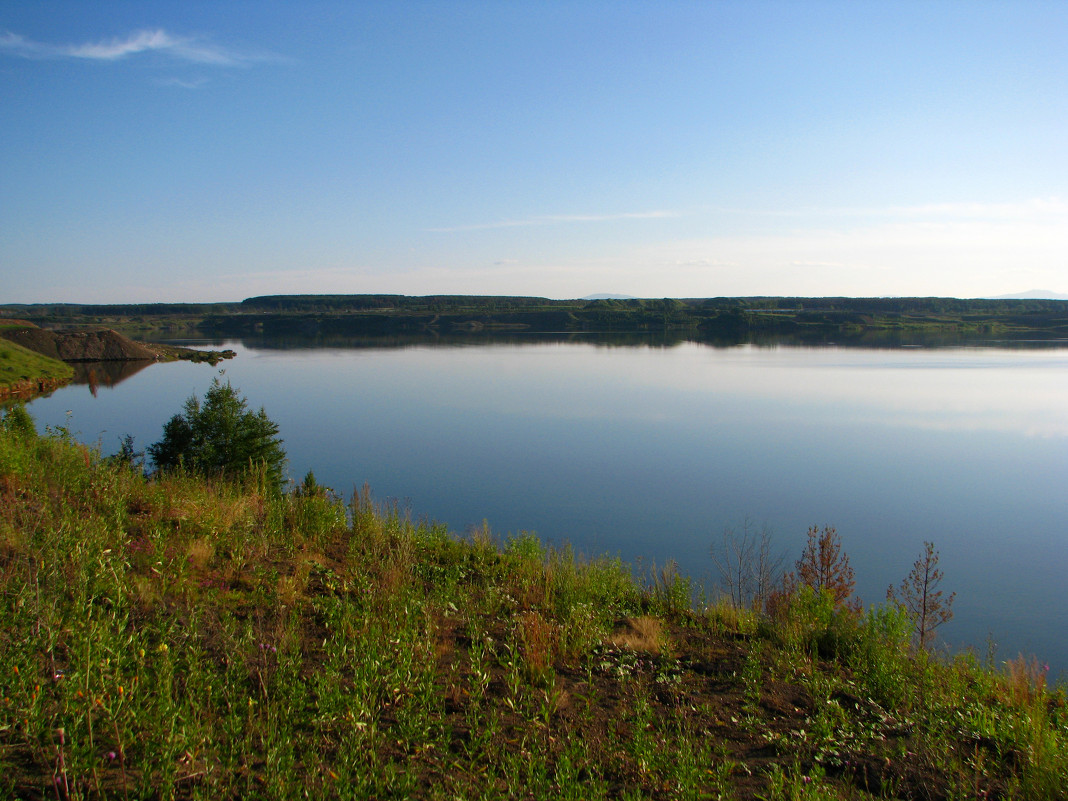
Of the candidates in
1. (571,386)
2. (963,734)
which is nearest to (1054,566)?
(963,734)

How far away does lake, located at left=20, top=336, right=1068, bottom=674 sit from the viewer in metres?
10.9

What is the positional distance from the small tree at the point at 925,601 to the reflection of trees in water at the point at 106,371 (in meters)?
33.6

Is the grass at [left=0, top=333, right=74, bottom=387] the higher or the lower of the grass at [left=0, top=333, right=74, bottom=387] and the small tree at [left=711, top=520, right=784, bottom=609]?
the higher

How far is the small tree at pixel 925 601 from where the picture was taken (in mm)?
7219

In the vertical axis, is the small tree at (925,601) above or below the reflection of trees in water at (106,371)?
below

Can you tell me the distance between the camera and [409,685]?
3650 millimetres

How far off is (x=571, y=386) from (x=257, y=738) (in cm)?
2959

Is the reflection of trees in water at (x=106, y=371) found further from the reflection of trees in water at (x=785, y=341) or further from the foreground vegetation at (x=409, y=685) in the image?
the foreground vegetation at (x=409, y=685)

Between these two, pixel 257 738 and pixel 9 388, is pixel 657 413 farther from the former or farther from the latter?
pixel 9 388

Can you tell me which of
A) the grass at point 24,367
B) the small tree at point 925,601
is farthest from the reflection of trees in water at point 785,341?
the small tree at point 925,601

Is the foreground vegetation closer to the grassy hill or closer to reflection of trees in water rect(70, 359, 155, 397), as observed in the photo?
reflection of trees in water rect(70, 359, 155, 397)

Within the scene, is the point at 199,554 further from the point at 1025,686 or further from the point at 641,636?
the point at 1025,686

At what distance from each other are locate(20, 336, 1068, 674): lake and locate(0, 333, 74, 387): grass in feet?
6.81

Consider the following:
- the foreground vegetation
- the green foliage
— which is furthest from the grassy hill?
the foreground vegetation
